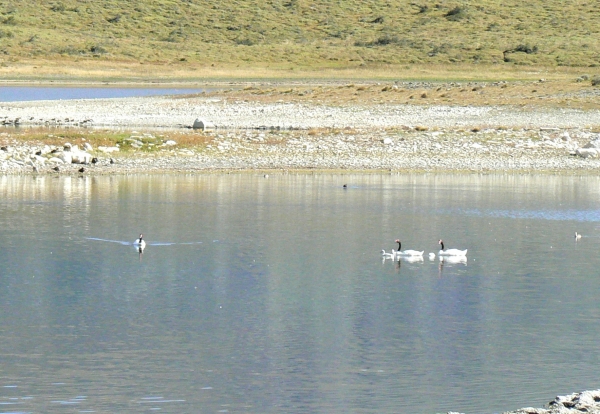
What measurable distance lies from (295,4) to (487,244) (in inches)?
2881

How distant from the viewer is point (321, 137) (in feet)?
99.9

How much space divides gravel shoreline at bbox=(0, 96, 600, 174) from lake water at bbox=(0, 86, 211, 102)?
6048 mm

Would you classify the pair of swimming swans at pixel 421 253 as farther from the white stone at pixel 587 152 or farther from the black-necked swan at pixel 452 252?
the white stone at pixel 587 152

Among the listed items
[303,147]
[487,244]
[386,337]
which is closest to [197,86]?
[303,147]

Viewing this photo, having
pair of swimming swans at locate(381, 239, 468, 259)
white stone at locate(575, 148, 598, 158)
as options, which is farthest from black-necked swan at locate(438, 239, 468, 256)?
white stone at locate(575, 148, 598, 158)

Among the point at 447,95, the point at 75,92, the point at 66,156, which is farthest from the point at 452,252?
the point at 75,92

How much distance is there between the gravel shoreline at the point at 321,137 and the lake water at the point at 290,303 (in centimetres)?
481

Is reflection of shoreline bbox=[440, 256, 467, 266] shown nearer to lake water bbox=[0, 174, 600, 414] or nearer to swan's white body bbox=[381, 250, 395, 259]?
lake water bbox=[0, 174, 600, 414]

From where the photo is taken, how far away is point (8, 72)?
6150 cm

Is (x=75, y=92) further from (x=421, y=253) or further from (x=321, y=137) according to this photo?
(x=421, y=253)

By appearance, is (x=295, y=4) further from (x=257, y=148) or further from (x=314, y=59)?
(x=257, y=148)

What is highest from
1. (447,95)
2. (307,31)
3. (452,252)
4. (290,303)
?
(307,31)

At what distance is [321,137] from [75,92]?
75.4 ft

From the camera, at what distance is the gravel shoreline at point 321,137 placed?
26.9 m
